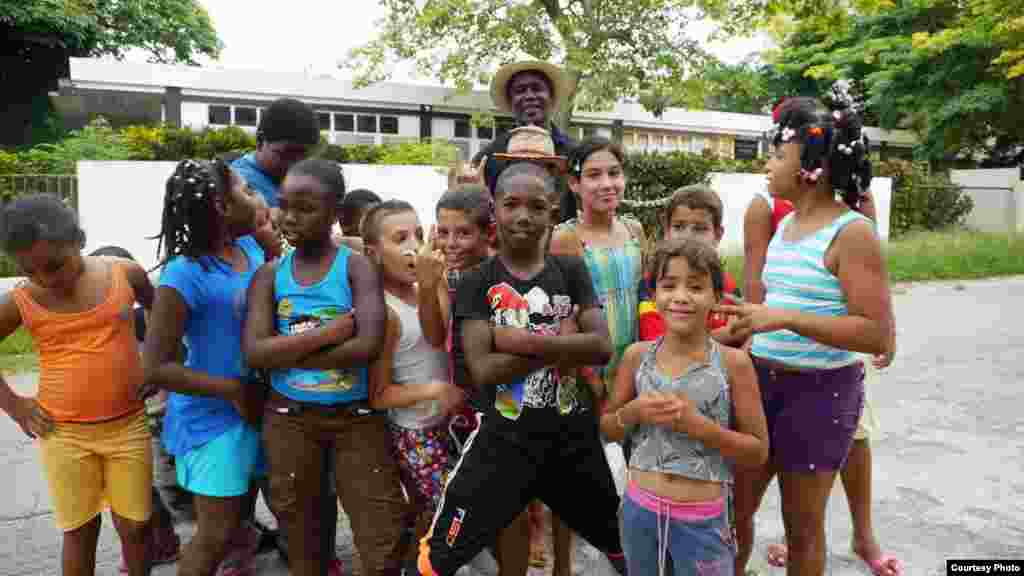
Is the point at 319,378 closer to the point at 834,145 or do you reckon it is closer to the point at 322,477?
the point at 322,477

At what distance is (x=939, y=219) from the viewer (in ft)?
66.3

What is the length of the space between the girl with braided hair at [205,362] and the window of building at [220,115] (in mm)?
20041

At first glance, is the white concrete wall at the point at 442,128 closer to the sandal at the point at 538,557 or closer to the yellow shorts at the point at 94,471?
the sandal at the point at 538,557

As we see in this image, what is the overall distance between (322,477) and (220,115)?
2079cm

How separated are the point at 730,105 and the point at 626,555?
122 ft

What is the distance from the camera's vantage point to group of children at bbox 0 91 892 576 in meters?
2.36

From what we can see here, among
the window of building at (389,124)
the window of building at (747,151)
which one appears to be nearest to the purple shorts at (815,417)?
the window of building at (747,151)

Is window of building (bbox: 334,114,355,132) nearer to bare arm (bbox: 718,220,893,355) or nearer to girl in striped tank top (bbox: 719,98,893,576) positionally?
girl in striped tank top (bbox: 719,98,893,576)

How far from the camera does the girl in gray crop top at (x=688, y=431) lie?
7.49ft

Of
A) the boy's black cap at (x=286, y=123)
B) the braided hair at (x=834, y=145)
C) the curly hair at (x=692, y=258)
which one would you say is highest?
the boy's black cap at (x=286, y=123)

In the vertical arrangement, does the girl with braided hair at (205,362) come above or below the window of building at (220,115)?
below

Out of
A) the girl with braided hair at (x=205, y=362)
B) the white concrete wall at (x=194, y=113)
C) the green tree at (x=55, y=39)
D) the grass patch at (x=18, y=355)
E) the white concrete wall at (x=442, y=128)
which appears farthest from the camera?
the white concrete wall at (x=442, y=128)

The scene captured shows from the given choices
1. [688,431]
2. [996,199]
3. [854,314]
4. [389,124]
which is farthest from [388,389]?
[996,199]

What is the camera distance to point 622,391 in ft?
8.07
